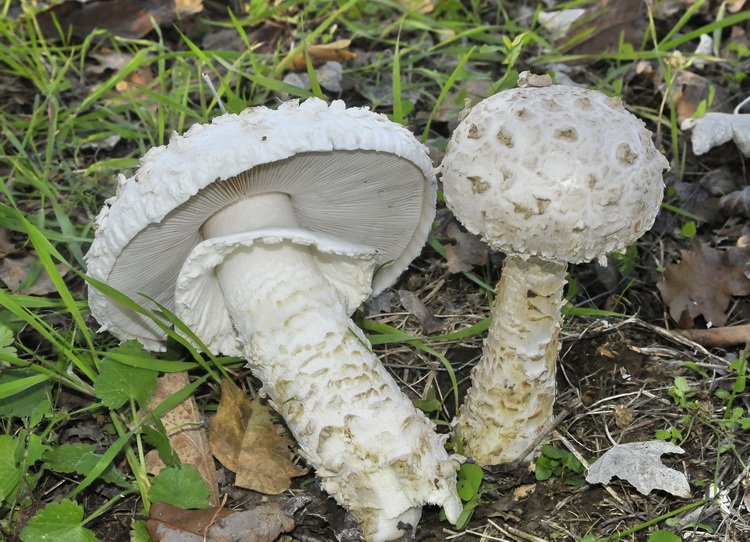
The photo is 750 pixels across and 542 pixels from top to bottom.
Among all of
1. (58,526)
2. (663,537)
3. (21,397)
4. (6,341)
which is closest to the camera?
(663,537)

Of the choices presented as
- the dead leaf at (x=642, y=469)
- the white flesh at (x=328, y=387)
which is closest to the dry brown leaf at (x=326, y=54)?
the white flesh at (x=328, y=387)

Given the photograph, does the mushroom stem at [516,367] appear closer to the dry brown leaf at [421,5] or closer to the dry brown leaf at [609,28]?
the dry brown leaf at [609,28]

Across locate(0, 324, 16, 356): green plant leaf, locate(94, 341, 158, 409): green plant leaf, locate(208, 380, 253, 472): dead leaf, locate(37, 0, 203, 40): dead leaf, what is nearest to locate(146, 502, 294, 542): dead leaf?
locate(208, 380, 253, 472): dead leaf

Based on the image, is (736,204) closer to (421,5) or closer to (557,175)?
(557,175)

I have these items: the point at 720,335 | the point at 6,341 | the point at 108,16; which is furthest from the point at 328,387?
the point at 108,16

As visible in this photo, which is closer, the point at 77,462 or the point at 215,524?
the point at 215,524

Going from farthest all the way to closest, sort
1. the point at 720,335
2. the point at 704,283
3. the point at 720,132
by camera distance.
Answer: the point at 720,132
the point at 704,283
the point at 720,335

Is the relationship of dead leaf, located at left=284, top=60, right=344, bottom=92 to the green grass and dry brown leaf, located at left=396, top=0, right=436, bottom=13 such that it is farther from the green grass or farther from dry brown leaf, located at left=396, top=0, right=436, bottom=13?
dry brown leaf, located at left=396, top=0, right=436, bottom=13
